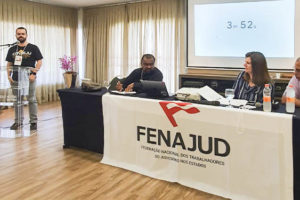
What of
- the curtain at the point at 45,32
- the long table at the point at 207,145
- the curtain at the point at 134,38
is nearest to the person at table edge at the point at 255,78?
the long table at the point at 207,145

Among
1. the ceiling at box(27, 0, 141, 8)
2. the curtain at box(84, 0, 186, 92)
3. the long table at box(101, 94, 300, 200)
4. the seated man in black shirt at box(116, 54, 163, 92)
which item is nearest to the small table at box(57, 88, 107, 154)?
the long table at box(101, 94, 300, 200)

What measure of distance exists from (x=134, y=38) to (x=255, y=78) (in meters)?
4.54

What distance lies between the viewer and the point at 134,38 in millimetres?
6965

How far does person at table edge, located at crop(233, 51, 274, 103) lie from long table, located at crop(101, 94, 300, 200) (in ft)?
1.97

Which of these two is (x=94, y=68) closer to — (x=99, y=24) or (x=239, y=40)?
(x=99, y=24)

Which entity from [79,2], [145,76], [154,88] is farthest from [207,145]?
[79,2]

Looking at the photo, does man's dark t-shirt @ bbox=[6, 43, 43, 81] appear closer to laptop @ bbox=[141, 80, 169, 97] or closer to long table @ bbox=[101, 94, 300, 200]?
long table @ bbox=[101, 94, 300, 200]

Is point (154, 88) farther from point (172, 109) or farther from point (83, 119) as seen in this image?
point (83, 119)

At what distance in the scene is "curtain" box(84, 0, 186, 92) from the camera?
20.8 ft

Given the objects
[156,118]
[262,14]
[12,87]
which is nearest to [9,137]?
[12,87]

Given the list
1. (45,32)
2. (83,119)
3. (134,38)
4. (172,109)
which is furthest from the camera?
(45,32)

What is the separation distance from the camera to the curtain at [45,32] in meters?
6.38

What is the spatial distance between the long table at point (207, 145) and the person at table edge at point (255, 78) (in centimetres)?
60

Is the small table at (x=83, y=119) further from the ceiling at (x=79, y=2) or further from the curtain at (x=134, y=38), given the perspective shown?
the ceiling at (x=79, y=2)
